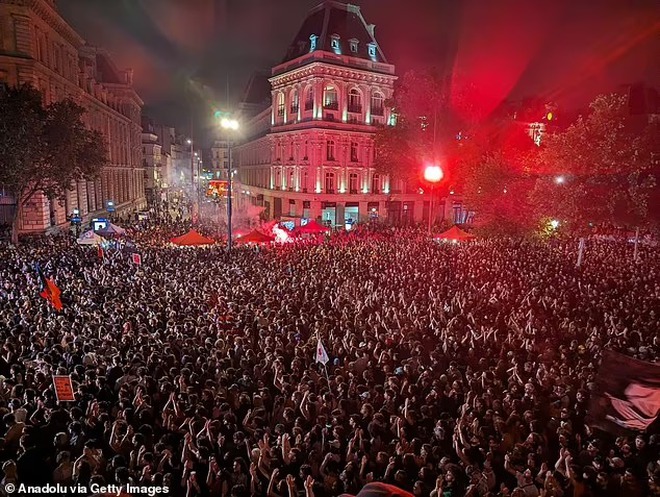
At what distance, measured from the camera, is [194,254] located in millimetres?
22812

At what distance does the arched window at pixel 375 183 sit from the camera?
48075 millimetres

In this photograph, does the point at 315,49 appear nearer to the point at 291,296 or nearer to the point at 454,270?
the point at 454,270

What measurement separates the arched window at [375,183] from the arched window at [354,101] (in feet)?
21.4

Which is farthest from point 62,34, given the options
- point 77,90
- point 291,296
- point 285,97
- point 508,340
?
point 508,340

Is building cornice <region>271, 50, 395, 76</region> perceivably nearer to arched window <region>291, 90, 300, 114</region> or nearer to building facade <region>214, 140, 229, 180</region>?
arched window <region>291, 90, 300, 114</region>

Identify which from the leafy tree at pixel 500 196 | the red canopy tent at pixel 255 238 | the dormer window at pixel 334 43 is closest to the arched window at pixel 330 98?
the dormer window at pixel 334 43

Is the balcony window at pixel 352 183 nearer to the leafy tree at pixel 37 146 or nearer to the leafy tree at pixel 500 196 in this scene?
the leafy tree at pixel 500 196

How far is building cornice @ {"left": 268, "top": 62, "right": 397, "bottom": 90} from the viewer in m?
43.6

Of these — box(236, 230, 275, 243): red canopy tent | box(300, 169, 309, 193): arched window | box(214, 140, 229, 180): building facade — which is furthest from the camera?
box(214, 140, 229, 180): building facade

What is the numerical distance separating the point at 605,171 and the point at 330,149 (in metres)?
26.1

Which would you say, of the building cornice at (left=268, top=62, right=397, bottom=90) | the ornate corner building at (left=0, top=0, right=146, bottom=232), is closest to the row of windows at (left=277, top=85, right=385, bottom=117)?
the building cornice at (left=268, top=62, right=397, bottom=90)

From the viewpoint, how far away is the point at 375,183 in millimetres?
48344

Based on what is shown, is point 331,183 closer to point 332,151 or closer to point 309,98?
point 332,151

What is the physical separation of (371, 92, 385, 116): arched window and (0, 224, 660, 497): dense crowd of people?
101 feet
